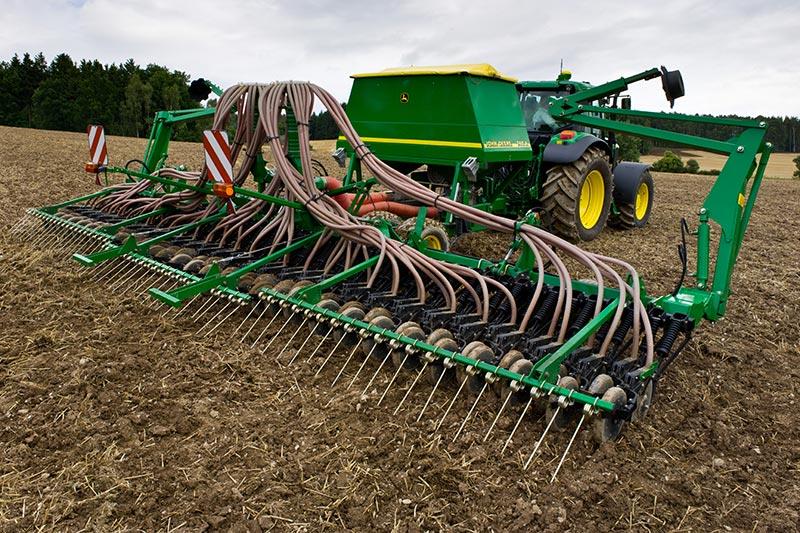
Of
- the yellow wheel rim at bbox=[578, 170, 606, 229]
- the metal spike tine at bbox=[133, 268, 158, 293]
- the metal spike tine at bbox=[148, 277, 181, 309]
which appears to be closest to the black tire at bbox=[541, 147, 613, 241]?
the yellow wheel rim at bbox=[578, 170, 606, 229]

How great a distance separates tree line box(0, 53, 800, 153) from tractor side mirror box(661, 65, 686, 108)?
115 ft

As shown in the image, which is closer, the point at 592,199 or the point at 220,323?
the point at 220,323

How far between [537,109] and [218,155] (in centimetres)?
390

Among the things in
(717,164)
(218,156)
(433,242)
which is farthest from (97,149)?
(717,164)

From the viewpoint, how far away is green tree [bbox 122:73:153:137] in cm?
3678

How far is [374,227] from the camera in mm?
3902

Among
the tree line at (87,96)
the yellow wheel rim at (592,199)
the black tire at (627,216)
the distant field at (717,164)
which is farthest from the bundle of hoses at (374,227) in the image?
the tree line at (87,96)

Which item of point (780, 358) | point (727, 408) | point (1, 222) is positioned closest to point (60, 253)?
point (1, 222)

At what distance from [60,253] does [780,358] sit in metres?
5.31

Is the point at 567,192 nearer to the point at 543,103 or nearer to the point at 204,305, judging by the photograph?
the point at 543,103

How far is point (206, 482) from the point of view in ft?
7.33

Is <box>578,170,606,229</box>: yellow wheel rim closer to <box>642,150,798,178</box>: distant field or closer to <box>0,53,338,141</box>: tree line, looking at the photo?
<box>642,150,798,178</box>: distant field

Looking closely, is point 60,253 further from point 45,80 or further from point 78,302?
point 45,80

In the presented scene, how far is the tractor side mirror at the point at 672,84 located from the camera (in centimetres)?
356
